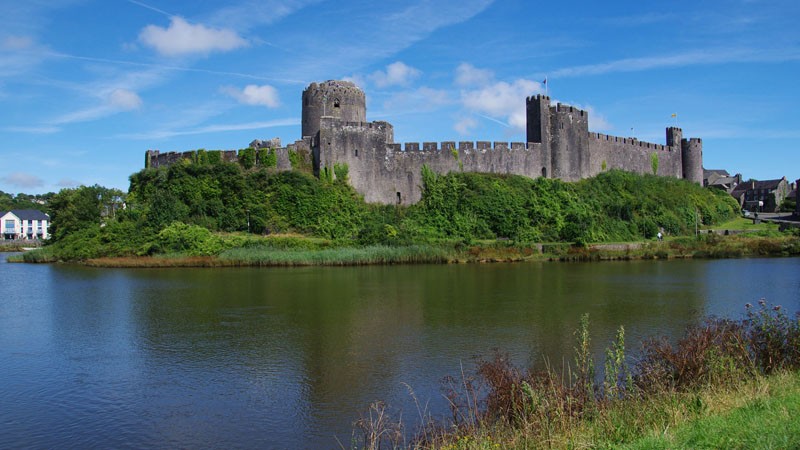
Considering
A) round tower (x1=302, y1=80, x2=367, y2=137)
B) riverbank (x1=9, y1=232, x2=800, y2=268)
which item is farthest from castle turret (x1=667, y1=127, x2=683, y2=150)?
round tower (x1=302, y1=80, x2=367, y2=137)

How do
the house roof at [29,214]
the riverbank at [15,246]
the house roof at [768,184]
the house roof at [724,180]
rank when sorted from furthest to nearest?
the house roof at [29,214] → the house roof at [724,180] → the house roof at [768,184] → the riverbank at [15,246]

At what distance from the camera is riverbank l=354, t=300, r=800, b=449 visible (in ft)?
16.3

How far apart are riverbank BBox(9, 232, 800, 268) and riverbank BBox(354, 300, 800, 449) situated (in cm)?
1816

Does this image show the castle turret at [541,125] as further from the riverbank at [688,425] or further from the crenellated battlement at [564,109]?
the riverbank at [688,425]

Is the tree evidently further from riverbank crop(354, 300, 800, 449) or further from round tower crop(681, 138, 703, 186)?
round tower crop(681, 138, 703, 186)

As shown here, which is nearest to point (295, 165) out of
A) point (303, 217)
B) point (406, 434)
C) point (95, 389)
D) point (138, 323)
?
point (303, 217)

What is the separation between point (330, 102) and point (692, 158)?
2274cm

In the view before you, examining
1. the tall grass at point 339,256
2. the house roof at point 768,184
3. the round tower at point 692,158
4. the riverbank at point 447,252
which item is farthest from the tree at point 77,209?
the house roof at point 768,184

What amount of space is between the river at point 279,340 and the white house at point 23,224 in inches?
2437

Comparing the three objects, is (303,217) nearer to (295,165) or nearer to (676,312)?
(295,165)

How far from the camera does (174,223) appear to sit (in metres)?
27.5

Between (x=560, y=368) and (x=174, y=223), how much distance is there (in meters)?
23.0

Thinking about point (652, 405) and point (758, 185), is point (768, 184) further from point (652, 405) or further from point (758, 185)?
point (652, 405)

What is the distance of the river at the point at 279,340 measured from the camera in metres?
6.71
